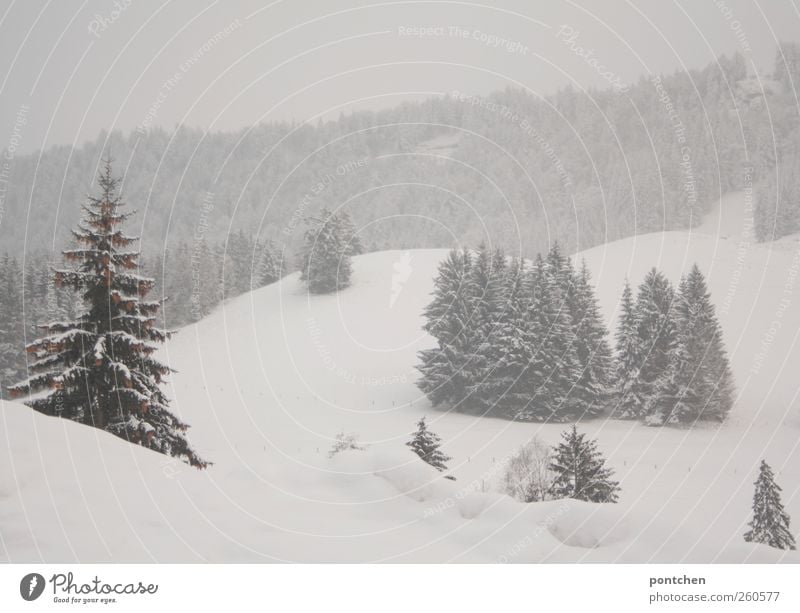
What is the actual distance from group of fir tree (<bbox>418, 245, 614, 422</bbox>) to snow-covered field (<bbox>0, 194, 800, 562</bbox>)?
1.85 metres

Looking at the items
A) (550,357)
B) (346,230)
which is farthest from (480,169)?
(550,357)

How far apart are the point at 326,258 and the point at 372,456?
40800 mm

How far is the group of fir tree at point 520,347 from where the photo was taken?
3078cm

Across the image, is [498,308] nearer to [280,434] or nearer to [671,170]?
[280,434]

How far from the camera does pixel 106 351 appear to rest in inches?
476

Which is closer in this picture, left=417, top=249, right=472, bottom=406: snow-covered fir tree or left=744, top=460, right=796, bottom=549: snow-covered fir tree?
left=744, top=460, right=796, bottom=549: snow-covered fir tree

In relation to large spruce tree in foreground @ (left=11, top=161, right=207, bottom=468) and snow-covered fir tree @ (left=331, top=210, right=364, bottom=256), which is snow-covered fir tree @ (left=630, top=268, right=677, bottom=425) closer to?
large spruce tree in foreground @ (left=11, top=161, right=207, bottom=468)

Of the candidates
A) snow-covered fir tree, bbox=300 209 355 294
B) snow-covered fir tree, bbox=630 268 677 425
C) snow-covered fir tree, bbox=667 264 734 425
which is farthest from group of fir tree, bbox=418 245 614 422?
snow-covered fir tree, bbox=300 209 355 294

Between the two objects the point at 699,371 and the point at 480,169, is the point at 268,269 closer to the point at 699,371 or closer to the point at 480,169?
the point at 699,371

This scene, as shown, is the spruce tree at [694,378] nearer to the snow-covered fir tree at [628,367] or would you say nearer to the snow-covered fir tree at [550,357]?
the snow-covered fir tree at [628,367]

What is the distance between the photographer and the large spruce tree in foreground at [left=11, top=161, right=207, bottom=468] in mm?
11836

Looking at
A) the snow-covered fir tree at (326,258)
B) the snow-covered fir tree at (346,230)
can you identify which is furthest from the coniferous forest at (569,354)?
A: the snow-covered fir tree at (346,230)

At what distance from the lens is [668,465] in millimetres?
22734

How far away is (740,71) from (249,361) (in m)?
153
